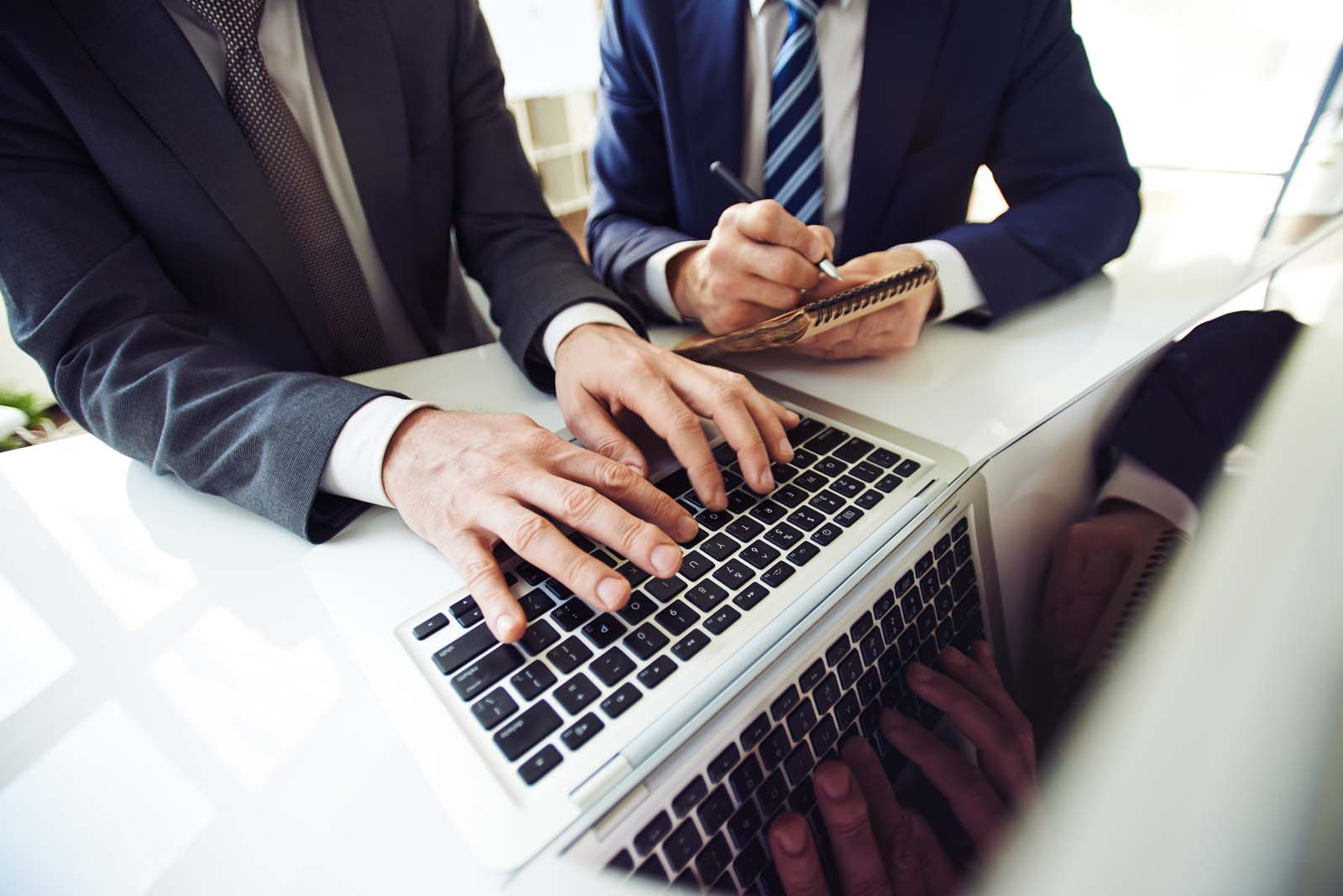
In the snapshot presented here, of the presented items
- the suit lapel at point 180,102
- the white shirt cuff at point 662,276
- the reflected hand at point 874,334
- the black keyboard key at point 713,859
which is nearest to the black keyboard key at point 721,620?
the black keyboard key at point 713,859

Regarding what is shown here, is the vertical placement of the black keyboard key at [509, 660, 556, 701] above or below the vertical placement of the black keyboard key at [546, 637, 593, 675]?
above

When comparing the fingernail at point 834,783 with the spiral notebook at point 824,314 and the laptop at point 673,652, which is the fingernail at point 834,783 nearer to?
the laptop at point 673,652

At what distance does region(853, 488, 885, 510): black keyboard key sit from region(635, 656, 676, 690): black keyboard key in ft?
0.63

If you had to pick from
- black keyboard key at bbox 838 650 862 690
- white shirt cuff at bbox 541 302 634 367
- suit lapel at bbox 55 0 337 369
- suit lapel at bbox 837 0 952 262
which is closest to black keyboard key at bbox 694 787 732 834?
black keyboard key at bbox 838 650 862 690

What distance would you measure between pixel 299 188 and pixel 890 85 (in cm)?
76

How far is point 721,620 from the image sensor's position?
1.14ft

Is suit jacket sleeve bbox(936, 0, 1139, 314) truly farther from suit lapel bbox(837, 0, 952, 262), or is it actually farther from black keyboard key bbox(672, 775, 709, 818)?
black keyboard key bbox(672, 775, 709, 818)

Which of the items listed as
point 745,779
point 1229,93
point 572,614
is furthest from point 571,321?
point 1229,93

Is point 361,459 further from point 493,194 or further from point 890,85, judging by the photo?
point 890,85

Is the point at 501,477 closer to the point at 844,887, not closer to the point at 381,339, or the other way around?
the point at 844,887

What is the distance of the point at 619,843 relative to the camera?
0.27m

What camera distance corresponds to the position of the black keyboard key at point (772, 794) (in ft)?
1.06

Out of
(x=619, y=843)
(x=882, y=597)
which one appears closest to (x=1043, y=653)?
(x=882, y=597)

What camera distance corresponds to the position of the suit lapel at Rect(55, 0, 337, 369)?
535 mm
